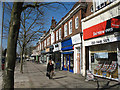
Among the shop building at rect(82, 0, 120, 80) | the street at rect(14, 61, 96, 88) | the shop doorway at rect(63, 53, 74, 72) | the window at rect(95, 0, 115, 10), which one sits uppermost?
the window at rect(95, 0, 115, 10)

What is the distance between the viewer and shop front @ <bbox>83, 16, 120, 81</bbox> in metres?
8.12

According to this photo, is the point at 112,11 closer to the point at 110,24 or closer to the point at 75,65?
the point at 110,24

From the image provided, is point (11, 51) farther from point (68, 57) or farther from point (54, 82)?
point (68, 57)

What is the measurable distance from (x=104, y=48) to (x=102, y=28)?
1.49m

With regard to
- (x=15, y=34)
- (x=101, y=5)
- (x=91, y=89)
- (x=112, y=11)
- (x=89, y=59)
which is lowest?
(x=91, y=89)

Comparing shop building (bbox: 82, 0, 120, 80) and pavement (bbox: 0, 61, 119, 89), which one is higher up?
shop building (bbox: 82, 0, 120, 80)

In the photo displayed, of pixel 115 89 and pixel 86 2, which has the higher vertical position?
pixel 86 2

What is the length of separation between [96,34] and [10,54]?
6820mm

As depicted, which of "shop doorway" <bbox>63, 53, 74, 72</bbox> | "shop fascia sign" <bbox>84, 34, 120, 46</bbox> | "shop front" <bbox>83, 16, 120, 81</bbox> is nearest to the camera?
"shop front" <bbox>83, 16, 120, 81</bbox>

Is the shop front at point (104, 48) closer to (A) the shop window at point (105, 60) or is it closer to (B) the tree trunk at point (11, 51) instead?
(A) the shop window at point (105, 60)

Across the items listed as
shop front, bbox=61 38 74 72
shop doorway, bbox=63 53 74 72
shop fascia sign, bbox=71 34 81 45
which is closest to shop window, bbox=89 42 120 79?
shop fascia sign, bbox=71 34 81 45

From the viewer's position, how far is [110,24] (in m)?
8.34

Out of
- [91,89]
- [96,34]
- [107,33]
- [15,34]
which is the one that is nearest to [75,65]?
[96,34]

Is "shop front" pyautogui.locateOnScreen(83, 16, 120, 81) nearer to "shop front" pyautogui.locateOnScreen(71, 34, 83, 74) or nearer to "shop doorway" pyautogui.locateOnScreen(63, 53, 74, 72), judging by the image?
"shop front" pyautogui.locateOnScreen(71, 34, 83, 74)
